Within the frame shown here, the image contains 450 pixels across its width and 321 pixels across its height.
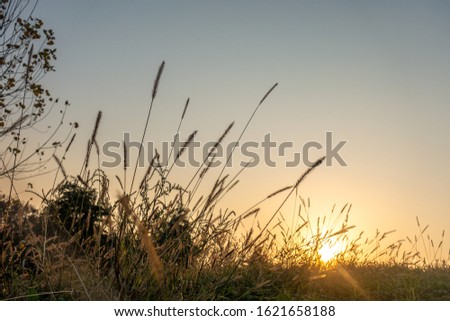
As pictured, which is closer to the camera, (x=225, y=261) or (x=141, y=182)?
(x=141, y=182)

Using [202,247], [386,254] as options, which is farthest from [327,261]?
[202,247]

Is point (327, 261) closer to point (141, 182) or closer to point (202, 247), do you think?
point (202, 247)

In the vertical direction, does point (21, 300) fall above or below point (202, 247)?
below

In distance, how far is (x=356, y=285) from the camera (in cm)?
484
